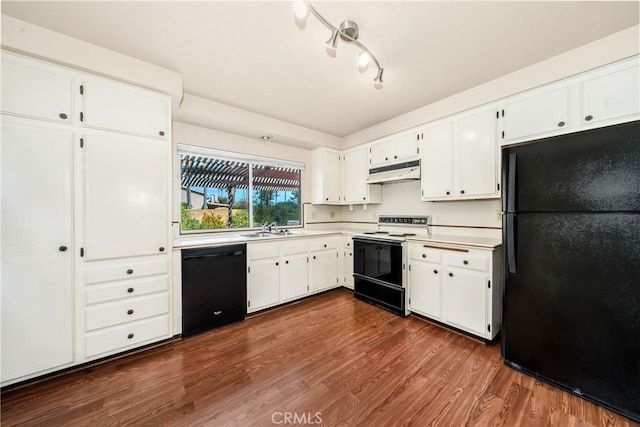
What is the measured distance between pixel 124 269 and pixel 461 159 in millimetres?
3465

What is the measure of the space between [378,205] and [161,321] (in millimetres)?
3180

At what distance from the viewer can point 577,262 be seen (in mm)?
1579

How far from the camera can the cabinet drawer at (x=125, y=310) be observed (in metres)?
1.92

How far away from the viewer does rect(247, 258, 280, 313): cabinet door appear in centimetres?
282

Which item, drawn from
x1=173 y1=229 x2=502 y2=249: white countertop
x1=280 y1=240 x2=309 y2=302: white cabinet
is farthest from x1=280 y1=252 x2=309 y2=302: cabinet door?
x1=173 y1=229 x2=502 y2=249: white countertop

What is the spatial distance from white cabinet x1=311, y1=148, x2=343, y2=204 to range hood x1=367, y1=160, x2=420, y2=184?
0.67 meters

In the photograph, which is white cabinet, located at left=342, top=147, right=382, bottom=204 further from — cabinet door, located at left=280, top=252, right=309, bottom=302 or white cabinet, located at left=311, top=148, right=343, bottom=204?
cabinet door, located at left=280, top=252, right=309, bottom=302

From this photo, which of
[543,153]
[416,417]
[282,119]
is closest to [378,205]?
[282,119]

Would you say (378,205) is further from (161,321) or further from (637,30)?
(161,321)

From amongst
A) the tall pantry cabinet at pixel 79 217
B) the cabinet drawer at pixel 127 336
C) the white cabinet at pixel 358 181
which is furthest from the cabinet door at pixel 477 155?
the cabinet drawer at pixel 127 336

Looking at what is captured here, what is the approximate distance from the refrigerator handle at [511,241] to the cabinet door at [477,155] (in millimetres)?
647

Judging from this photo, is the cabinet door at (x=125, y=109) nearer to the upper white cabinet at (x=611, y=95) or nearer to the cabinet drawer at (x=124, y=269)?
the cabinet drawer at (x=124, y=269)

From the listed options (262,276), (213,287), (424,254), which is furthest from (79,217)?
(424,254)

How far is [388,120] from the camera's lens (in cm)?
350
